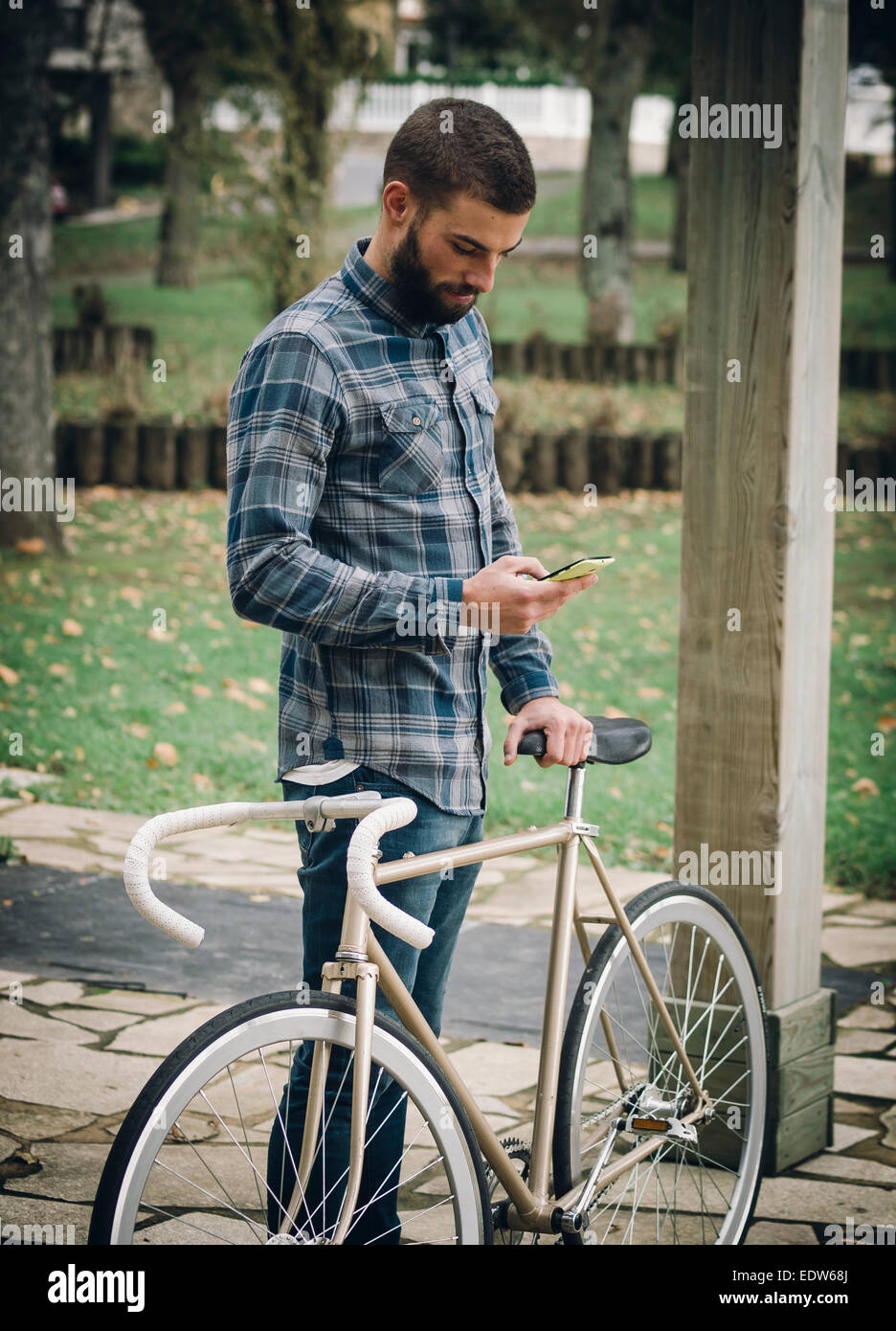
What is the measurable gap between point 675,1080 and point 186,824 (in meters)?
1.70

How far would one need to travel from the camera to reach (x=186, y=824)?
238cm

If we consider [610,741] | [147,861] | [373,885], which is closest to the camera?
[147,861]

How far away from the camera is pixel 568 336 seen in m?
23.1

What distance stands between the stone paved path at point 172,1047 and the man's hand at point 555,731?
1.29m

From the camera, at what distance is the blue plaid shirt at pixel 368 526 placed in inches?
100

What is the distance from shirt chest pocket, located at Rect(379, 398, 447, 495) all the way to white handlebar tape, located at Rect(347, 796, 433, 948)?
1.93 feet

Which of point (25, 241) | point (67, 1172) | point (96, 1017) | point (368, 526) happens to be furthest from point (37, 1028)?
point (25, 241)

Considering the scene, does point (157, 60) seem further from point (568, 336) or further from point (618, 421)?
point (618, 421)

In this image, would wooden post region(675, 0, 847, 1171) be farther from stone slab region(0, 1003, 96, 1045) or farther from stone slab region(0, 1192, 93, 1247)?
stone slab region(0, 1003, 96, 1045)

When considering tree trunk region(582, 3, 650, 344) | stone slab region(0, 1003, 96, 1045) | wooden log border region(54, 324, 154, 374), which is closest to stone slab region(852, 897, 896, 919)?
stone slab region(0, 1003, 96, 1045)

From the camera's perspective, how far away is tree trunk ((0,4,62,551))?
408 inches

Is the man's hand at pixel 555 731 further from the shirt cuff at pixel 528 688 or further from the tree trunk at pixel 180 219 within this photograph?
the tree trunk at pixel 180 219

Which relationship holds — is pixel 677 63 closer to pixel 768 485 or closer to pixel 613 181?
pixel 613 181
